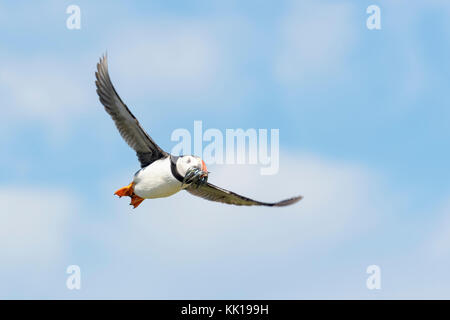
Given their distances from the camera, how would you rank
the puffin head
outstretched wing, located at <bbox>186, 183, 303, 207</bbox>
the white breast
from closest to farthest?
1. the puffin head
2. the white breast
3. outstretched wing, located at <bbox>186, 183, 303, 207</bbox>

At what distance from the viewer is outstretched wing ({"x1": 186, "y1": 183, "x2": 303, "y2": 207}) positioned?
1222 inches

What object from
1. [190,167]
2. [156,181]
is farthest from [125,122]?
[190,167]

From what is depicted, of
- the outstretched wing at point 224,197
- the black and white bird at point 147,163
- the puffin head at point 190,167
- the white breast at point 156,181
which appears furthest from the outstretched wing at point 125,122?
the outstretched wing at point 224,197

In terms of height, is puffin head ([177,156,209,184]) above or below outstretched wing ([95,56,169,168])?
below

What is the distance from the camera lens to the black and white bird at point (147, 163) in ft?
95.5

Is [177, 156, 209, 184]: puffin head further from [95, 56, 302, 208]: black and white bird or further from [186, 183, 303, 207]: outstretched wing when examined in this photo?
[186, 183, 303, 207]: outstretched wing

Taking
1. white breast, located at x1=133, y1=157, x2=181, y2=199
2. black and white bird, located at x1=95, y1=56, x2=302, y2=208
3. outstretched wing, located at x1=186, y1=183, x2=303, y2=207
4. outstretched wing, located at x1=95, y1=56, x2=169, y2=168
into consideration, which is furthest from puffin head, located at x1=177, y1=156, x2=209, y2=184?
outstretched wing, located at x1=186, y1=183, x2=303, y2=207

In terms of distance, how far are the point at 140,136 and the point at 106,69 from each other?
2.12m

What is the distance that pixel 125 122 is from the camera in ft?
96.9

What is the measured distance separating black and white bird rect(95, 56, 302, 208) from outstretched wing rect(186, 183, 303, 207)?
101 cm

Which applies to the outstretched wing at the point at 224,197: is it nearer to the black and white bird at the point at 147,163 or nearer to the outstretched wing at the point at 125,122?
the black and white bird at the point at 147,163

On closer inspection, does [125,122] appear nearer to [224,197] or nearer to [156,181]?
[156,181]
